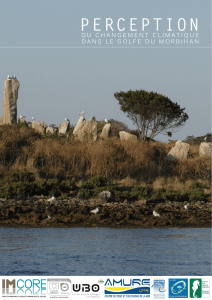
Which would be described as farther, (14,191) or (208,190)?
(208,190)

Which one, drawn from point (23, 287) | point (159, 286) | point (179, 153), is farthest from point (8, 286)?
point (179, 153)

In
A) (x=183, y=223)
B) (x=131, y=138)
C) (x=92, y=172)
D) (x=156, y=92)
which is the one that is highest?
(x=156, y=92)

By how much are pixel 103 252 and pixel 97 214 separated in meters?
4.57

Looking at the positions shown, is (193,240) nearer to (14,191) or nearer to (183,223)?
(183,223)

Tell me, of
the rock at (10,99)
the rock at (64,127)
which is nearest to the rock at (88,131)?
the rock at (64,127)

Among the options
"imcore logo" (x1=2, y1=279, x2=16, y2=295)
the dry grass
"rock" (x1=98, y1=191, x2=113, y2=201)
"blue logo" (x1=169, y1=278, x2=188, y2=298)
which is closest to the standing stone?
the dry grass

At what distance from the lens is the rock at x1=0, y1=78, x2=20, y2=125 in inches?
1117

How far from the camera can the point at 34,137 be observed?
2400 centimetres

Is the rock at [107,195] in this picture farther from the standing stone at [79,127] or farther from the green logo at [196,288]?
the standing stone at [79,127]

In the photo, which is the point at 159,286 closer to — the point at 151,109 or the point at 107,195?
the point at 107,195

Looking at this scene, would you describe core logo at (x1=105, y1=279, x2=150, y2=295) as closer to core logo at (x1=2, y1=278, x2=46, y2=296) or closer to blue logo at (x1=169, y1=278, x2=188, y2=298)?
blue logo at (x1=169, y1=278, x2=188, y2=298)

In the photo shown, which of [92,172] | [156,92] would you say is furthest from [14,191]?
[156,92]

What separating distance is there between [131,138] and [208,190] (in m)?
7.79

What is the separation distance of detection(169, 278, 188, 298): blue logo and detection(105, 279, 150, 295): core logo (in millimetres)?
397
